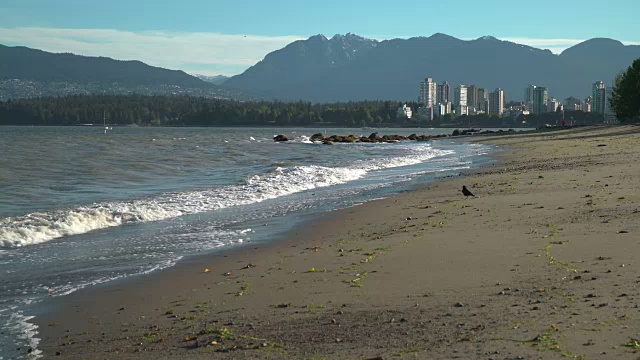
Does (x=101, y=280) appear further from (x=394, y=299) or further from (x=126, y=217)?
(x=126, y=217)

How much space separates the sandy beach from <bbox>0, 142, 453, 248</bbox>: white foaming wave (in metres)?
4.40

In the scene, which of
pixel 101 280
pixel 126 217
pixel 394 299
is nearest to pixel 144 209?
pixel 126 217

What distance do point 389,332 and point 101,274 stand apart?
16.1 ft

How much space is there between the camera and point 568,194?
48.5ft

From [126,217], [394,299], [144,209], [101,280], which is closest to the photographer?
[394,299]

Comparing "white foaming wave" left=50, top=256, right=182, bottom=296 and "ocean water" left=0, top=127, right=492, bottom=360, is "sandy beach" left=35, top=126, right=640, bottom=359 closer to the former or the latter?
"white foaming wave" left=50, top=256, right=182, bottom=296

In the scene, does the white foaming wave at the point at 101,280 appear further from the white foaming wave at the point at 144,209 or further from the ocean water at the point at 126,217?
the white foaming wave at the point at 144,209

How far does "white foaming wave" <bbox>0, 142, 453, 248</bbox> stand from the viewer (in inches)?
508

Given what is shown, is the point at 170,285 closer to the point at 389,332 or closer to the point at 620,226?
the point at 389,332

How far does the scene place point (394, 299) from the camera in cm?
688

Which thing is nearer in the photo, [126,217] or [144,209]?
[126,217]

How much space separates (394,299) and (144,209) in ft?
33.9

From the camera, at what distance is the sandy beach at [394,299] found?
215 inches

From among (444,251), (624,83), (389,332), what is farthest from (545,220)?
(624,83)
